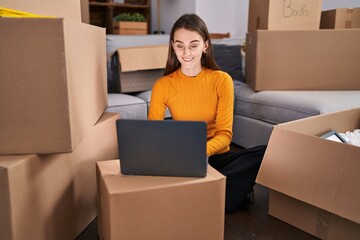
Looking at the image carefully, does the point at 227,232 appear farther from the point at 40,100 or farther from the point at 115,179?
the point at 40,100

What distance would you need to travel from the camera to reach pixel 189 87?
1.44 meters

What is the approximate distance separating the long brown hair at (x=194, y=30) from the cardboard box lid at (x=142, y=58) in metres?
0.66

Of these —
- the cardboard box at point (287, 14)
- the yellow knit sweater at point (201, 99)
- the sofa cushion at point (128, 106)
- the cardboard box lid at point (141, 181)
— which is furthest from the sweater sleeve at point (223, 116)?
the cardboard box at point (287, 14)

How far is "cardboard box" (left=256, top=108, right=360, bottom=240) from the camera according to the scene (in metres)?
1.07

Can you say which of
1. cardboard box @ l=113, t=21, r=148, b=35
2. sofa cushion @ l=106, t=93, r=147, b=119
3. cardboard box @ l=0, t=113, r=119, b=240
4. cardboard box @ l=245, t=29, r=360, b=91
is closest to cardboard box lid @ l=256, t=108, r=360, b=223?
cardboard box @ l=0, t=113, r=119, b=240

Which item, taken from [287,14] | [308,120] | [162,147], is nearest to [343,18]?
[287,14]

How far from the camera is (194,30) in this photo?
134 cm

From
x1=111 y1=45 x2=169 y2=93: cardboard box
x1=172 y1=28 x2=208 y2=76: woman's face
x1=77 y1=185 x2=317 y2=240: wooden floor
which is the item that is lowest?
x1=77 y1=185 x2=317 y2=240: wooden floor

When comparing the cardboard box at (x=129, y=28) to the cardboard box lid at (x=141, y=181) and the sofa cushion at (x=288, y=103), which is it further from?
the cardboard box lid at (x=141, y=181)

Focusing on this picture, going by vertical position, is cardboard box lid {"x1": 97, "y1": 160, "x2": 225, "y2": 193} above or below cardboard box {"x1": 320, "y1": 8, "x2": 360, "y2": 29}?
below

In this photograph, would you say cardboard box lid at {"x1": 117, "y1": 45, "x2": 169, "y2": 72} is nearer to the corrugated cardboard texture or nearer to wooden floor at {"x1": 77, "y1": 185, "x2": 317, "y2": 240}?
wooden floor at {"x1": 77, "y1": 185, "x2": 317, "y2": 240}

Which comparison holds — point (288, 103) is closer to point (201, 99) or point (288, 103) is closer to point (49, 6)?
point (201, 99)

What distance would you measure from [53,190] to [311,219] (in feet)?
2.85

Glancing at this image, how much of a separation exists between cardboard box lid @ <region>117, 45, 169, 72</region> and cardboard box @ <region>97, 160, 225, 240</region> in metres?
1.22
